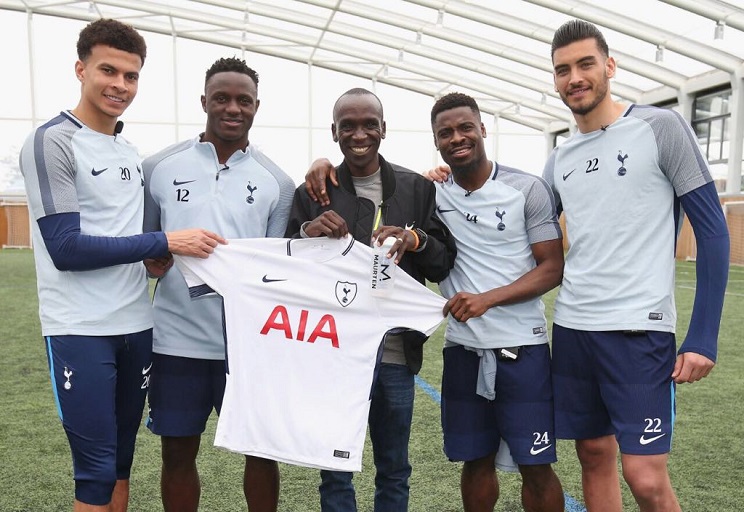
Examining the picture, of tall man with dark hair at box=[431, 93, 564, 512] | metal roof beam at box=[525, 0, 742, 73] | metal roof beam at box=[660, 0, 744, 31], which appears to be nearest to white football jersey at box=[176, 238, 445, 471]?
tall man with dark hair at box=[431, 93, 564, 512]

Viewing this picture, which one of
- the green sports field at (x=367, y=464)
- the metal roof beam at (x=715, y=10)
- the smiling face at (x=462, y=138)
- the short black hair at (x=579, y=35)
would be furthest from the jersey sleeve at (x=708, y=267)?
the metal roof beam at (x=715, y=10)

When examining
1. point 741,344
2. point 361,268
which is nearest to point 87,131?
point 361,268

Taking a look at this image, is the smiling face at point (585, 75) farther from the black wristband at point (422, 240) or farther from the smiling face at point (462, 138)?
the black wristband at point (422, 240)

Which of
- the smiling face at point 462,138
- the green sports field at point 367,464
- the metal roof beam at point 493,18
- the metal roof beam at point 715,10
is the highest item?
the metal roof beam at point 493,18

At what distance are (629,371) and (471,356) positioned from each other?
568 mm

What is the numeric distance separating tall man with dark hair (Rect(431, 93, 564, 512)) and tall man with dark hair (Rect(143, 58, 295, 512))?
721 mm

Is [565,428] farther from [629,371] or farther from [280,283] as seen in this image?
[280,283]

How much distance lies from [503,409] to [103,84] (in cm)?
181

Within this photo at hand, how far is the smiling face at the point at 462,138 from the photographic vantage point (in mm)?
2549

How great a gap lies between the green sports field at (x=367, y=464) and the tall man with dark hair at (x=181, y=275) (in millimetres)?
642

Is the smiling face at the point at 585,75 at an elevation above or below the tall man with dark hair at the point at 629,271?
above

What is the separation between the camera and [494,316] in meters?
2.51

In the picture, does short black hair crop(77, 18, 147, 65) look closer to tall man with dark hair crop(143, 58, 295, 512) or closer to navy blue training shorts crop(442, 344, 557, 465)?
tall man with dark hair crop(143, 58, 295, 512)

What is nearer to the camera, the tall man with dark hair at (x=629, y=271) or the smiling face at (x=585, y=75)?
the tall man with dark hair at (x=629, y=271)
